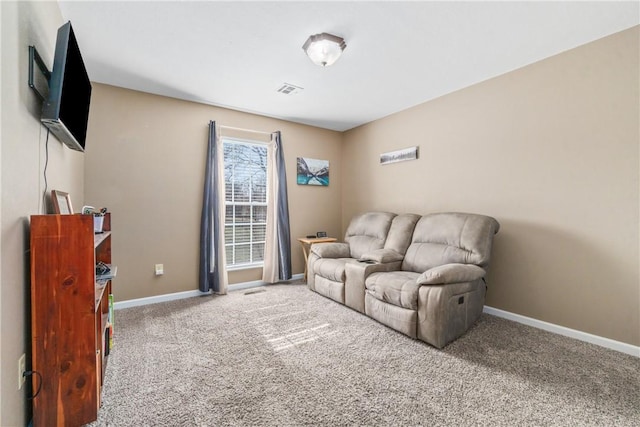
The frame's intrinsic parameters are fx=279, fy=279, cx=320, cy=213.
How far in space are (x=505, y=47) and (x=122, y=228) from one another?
4.34 meters

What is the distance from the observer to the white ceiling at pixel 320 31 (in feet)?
6.63

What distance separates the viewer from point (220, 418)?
155cm

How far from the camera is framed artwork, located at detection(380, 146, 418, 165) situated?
3.87 m

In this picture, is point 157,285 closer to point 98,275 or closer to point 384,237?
point 98,275

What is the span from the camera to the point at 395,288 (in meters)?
2.57

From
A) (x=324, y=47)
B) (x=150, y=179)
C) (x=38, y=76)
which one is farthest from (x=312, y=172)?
(x=38, y=76)

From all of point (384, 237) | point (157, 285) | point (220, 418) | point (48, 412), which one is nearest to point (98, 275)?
point (48, 412)

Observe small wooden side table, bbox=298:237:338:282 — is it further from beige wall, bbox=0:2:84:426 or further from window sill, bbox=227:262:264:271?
beige wall, bbox=0:2:84:426

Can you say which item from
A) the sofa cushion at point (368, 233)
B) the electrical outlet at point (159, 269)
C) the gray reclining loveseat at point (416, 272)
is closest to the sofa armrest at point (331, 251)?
the gray reclining loveseat at point (416, 272)

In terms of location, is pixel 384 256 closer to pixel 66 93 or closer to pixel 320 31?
pixel 320 31

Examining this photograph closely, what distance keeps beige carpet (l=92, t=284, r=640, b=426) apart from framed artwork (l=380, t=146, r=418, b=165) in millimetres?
2203

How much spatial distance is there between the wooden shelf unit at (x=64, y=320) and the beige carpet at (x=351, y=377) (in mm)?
215

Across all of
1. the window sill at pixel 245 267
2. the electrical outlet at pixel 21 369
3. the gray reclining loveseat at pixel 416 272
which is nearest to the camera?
the electrical outlet at pixel 21 369

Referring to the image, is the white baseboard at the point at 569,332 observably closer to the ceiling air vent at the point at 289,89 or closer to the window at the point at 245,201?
the window at the point at 245,201
